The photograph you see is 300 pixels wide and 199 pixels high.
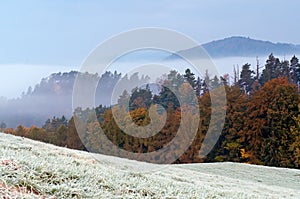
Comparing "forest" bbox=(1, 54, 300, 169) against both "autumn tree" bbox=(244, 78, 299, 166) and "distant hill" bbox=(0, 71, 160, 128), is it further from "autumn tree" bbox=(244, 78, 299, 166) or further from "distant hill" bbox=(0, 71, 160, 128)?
"distant hill" bbox=(0, 71, 160, 128)

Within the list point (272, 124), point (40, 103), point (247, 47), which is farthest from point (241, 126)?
point (247, 47)

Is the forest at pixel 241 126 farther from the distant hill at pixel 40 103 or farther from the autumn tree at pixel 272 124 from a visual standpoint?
the distant hill at pixel 40 103

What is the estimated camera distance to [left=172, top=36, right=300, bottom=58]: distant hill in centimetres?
4228

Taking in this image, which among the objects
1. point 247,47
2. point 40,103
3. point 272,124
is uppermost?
point 247,47

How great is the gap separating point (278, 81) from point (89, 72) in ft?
77.2

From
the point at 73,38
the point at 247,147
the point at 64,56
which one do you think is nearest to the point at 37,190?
→ the point at 64,56

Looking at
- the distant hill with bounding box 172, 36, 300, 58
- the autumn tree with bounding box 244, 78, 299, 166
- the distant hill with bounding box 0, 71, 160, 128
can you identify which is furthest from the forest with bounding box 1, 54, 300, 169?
the distant hill with bounding box 172, 36, 300, 58

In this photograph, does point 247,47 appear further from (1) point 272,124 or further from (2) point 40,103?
(2) point 40,103

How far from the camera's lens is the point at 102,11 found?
23875 millimetres

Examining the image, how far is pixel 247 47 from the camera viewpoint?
177 feet

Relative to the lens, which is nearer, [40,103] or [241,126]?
[241,126]

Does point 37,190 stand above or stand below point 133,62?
below

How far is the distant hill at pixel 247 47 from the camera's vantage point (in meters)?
42.3

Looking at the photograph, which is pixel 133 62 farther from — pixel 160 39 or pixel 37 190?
pixel 37 190
